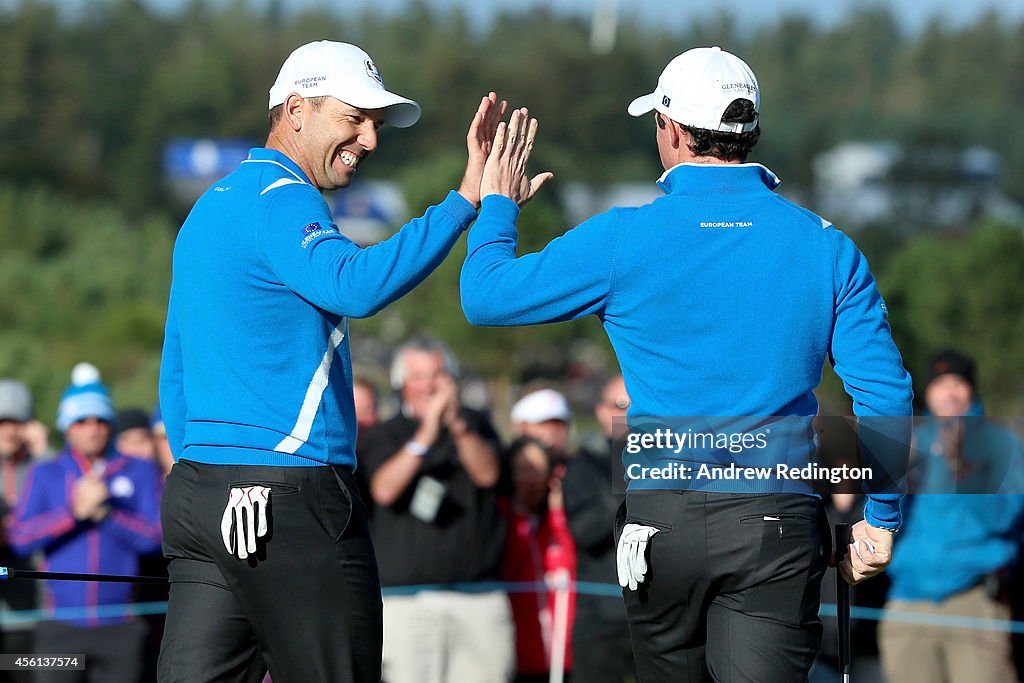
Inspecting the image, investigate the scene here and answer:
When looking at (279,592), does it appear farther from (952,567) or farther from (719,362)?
(952,567)

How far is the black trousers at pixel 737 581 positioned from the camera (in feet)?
12.3

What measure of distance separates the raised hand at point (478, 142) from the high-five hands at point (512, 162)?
0.06 feet

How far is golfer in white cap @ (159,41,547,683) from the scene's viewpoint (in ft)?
12.5

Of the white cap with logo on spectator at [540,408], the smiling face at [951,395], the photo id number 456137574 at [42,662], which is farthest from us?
the white cap with logo on spectator at [540,408]

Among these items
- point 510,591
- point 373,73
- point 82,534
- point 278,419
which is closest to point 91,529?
point 82,534

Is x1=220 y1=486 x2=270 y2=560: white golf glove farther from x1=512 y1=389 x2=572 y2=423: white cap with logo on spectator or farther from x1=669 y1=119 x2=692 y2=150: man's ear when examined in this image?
x1=512 y1=389 x2=572 y2=423: white cap with logo on spectator

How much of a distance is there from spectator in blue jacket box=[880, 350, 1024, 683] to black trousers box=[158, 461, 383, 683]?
3.83 m

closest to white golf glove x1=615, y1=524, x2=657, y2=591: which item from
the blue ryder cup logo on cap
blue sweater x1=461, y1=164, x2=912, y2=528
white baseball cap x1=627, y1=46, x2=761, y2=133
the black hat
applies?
blue sweater x1=461, y1=164, x2=912, y2=528

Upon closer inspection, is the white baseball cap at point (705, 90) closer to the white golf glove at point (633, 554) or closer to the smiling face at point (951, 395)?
the white golf glove at point (633, 554)

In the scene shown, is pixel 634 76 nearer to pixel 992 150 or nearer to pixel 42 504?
pixel 992 150

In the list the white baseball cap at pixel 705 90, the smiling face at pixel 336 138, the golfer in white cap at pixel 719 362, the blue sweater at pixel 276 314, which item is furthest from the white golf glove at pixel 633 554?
the smiling face at pixel 336 138

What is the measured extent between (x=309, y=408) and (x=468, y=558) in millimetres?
3599

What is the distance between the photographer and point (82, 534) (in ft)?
24.3

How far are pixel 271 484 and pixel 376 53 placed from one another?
112m
